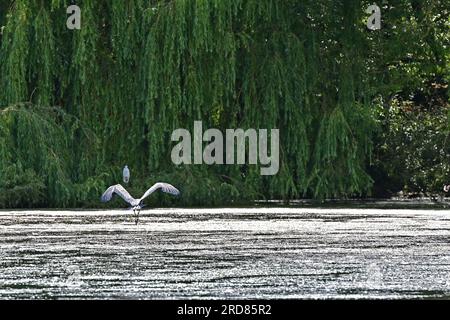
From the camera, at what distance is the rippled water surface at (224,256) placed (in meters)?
12.5

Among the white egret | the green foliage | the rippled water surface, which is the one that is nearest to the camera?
the rippled water surface

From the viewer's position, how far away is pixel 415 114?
27453mm

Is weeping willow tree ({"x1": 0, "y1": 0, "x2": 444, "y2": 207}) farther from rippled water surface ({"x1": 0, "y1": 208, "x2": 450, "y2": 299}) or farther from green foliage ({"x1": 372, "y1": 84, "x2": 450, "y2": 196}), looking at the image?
rippled water surface ({"x1": 0, "y1": 208, "x2": 450, "y2": 299})

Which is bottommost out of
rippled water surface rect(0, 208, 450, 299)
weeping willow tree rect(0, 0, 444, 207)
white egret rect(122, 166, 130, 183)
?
rippled water surface rect(0, 208, 450, 299)

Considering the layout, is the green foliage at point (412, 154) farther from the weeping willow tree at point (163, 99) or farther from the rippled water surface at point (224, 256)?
the rippled water surface at point (224, 256)

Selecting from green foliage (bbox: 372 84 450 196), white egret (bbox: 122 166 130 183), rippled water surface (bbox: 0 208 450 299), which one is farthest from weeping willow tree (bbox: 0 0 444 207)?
rippled water surface (bbox: 0 208 450 299)

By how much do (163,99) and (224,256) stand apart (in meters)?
8.52

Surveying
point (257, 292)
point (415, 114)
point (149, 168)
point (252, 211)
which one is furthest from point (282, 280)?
point (415, 114)

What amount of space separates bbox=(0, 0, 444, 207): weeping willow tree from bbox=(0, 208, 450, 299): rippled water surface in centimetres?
228

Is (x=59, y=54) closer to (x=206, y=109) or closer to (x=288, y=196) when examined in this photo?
(x=206, y=109)

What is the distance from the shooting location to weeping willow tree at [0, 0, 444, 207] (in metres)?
22.8

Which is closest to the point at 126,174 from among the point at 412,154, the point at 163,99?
the point at 163,99

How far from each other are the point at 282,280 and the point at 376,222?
6246 millimetres

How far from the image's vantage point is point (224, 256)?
48.8ft
